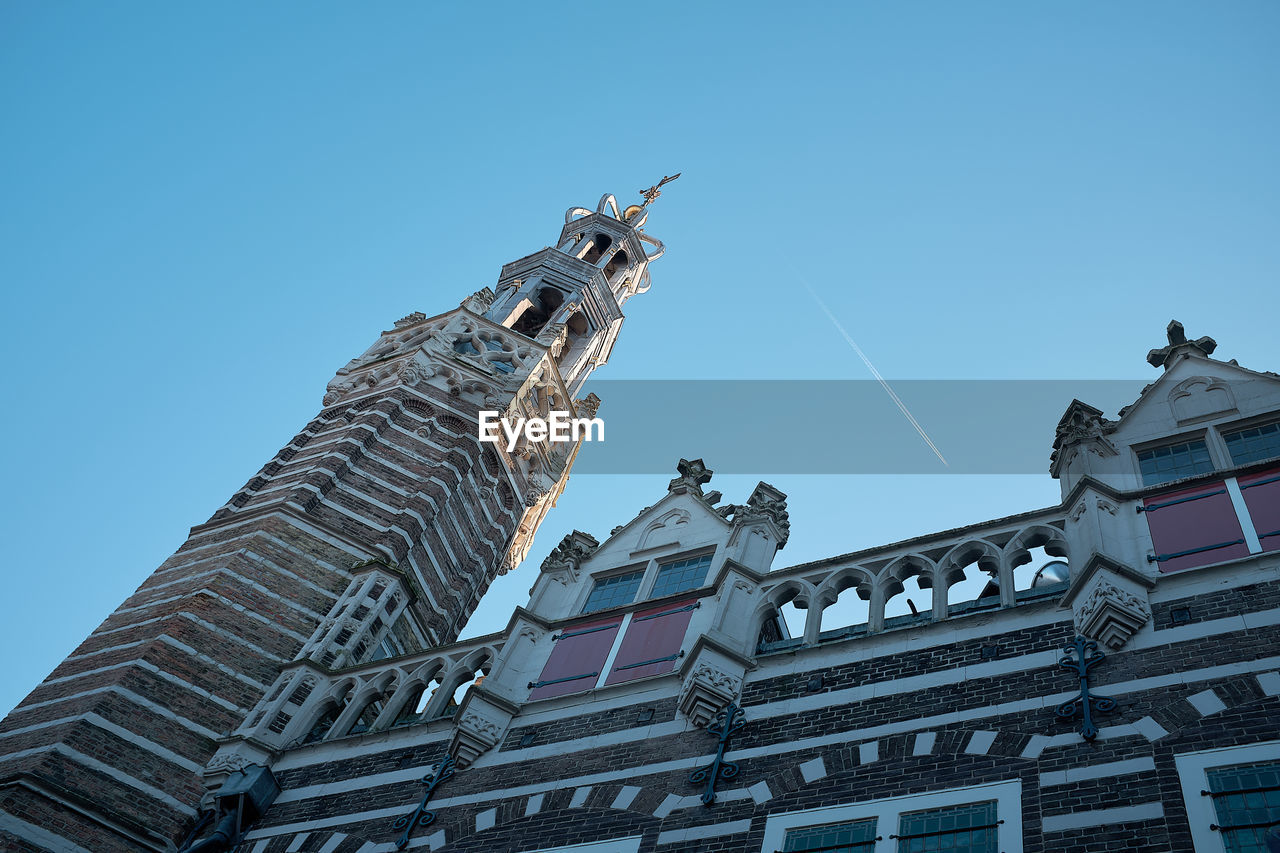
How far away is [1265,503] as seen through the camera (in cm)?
1239

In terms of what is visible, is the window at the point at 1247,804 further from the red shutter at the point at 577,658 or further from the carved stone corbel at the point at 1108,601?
the red shutter at the point at 577,658

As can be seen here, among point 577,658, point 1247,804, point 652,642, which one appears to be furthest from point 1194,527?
point 577,658

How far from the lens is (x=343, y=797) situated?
14688 millimetres

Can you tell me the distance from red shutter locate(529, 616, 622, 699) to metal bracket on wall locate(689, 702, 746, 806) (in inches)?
87.5

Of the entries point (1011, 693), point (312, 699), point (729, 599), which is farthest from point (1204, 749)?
point (312, 699)

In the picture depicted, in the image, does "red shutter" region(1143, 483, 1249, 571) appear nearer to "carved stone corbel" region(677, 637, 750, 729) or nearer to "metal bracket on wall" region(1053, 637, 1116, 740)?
"metal bracket on wall" region(1053, 637, 1116, 740)

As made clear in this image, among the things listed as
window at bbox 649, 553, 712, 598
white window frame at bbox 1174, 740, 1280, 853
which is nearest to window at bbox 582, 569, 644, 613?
window at bbox 649, 553, 712, 598

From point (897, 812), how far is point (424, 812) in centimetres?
549

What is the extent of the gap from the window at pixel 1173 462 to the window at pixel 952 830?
5.13 m

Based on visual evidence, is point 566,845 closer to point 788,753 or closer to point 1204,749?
point 788,753

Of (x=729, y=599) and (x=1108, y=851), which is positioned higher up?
(x=729, y=599)

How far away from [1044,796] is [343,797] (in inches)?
326

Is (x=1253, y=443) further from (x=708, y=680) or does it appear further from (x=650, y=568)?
(x=650, y=568)

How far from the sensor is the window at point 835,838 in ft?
35.2
